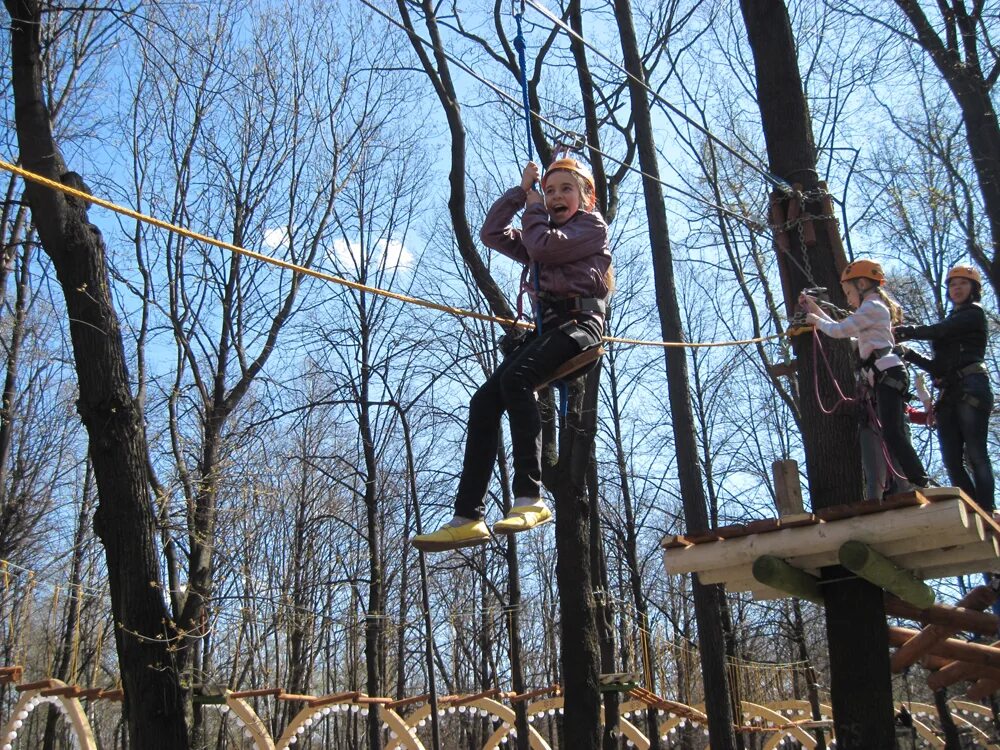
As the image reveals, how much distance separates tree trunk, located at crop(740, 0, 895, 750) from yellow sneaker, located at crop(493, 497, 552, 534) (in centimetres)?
186

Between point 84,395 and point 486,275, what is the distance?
336 cm

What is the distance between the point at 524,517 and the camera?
387 centimetres

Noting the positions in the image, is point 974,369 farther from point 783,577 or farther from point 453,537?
point 453,537

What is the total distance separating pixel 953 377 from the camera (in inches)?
227

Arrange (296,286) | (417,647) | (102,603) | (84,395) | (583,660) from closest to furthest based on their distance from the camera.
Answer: (84,395) → (583,660) → (296,286) → (102,603) → (417,647)

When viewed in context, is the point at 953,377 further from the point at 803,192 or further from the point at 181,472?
the point at 181,472

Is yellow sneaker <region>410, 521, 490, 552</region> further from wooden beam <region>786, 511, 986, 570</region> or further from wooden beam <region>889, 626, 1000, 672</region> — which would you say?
wooden beam <region>889, 626, 1000, 672</region>

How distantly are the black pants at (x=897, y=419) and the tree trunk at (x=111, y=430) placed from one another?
4.21 meters

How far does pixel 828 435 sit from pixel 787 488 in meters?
0.44

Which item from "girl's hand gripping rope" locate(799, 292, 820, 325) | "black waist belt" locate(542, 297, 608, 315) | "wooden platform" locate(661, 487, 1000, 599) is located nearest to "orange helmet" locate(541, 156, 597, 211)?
"black waist belt" locate(542, 297, 608, 315)

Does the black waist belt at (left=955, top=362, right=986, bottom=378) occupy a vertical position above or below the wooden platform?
above

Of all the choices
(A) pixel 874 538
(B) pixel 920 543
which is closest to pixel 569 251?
(A) pixel 874 538

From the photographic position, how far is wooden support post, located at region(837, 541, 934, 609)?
169 inches

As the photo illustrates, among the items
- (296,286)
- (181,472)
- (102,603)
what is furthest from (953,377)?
Answer: (102,603)
